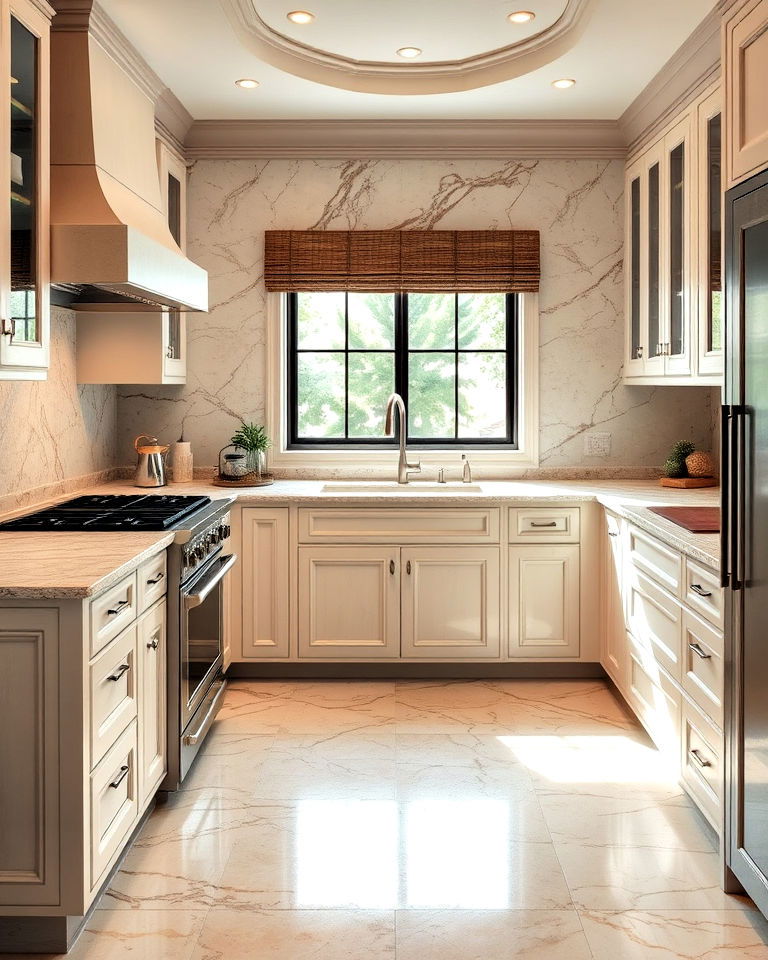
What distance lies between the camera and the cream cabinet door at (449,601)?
425 centimetres

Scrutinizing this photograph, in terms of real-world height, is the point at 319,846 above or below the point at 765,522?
below

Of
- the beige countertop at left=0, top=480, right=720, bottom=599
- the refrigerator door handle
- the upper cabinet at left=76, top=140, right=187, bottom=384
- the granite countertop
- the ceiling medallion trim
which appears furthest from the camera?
the upper cabinet at left=76, top=140, right=187, bottom=384

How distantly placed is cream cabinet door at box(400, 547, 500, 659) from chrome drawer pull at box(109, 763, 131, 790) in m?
1.89

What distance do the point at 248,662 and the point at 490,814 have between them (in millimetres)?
1672

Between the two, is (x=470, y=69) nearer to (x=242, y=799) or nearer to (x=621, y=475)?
(x=621, y=475)

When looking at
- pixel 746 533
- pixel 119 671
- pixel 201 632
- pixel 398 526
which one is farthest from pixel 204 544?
pixel 746 533

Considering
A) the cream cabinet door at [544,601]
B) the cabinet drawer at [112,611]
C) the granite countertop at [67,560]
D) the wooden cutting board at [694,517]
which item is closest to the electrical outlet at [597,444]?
the cream cabinet door at [544,601]

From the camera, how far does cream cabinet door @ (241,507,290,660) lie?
13.8ft

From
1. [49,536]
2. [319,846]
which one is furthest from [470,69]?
[319,846]

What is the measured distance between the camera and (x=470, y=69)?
4.03 meters

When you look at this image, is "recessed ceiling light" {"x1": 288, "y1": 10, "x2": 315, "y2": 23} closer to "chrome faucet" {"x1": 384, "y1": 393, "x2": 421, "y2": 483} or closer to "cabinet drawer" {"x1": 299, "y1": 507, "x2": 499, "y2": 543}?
"chrome faucet" {"x1": 384, "y1": 393, "x2": 421, "y2": 483}

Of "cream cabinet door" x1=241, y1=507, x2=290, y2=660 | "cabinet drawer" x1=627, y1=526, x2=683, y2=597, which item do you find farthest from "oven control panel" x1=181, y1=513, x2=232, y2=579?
A: "cabinet drawer" x1=627, y1=526, x2=683, y2=597

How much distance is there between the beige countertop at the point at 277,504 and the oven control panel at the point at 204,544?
5.7 inches

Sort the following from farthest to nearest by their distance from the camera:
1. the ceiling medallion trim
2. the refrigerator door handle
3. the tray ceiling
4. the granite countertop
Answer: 1. the ceiling medallion trim
2. the tray ceiling
3. the refrigerator door handle
4. the granite countertop
